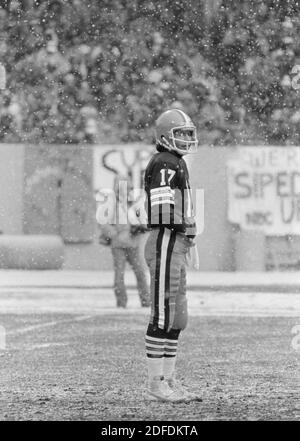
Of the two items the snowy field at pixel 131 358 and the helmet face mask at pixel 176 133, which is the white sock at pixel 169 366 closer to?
the snowy field at pixel 131 358

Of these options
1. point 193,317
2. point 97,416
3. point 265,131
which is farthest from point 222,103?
point 97,416

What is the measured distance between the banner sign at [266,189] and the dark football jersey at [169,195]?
25.9 metres

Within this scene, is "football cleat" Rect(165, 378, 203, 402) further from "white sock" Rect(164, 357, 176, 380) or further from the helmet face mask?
the helmet face mask

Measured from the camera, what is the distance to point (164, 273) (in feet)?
27.0

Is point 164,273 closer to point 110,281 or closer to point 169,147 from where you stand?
point 169,147

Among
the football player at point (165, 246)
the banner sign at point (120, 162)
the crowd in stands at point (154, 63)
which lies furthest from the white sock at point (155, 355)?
the crowd in stands at point (154, 63)

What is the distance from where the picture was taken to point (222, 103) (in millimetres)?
32219

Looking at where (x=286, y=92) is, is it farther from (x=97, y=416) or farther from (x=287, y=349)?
(x=97, y=416)

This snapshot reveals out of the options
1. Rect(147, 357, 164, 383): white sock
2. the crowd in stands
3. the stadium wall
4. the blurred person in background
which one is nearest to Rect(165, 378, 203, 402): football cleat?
Rect(147, 357, 164, 383): white sock

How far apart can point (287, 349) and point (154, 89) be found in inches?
828

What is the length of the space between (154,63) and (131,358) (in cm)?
2182

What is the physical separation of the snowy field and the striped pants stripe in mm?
547

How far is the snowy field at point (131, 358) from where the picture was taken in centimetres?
785

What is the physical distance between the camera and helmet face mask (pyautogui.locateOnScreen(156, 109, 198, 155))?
27.5 feet
